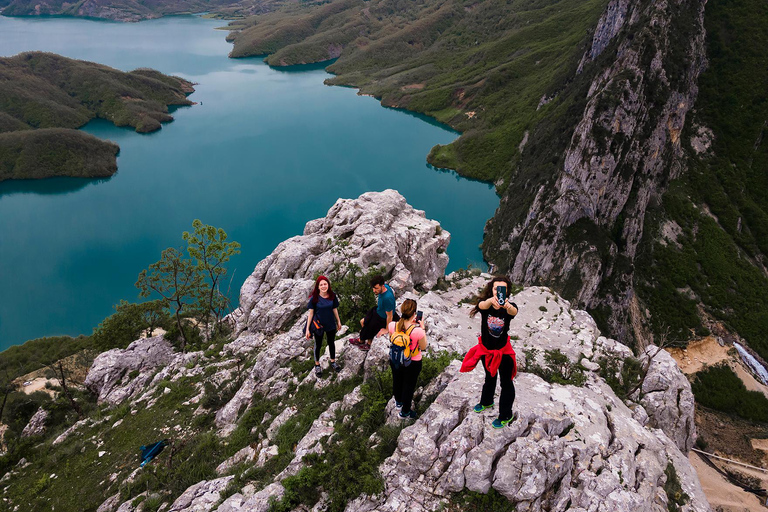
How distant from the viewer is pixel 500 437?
738 cm

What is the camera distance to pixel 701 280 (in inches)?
2370

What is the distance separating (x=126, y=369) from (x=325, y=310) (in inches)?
655

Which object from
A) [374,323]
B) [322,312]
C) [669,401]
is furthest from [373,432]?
[669,401]

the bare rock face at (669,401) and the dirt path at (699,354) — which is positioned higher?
the bare rock face at (669,401)

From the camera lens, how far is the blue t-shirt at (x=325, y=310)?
10.0 m

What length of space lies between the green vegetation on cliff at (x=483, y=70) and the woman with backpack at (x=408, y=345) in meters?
77.0

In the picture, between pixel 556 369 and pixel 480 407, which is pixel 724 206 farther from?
pixel 480 407

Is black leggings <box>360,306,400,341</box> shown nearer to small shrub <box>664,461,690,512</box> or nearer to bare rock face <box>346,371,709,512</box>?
bare rock face <box>346,371,709,512</box>

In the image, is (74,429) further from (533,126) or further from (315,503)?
(533,126)

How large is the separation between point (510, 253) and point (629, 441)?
6371cm

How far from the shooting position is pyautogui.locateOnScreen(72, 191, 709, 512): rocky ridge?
7094 mm

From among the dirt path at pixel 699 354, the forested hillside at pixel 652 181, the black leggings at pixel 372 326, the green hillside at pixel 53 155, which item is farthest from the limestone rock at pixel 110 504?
the green hillside at pixel 53 155

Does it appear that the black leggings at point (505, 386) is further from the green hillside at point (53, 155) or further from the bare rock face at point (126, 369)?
the green hillside at point (53, 155)

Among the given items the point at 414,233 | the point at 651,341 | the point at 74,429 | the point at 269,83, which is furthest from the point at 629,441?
the point at 269,83
